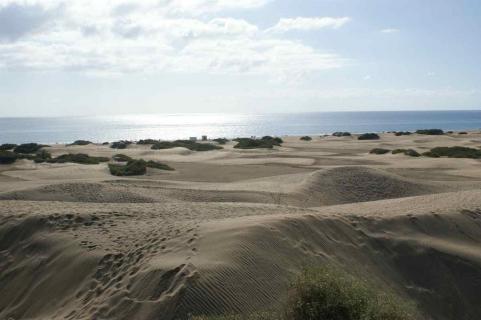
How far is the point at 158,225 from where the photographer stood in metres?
11.4

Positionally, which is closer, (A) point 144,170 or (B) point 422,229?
(B) point 422,229

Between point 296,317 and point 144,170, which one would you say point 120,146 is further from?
point 296,317

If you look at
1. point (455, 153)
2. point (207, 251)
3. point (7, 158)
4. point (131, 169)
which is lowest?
point (455, 153)

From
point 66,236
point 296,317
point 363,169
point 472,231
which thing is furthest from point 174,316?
point 363,169

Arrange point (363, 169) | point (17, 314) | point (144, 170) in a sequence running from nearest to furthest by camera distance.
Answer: point (17, 314) → point (363, 169) → point (144, 170)

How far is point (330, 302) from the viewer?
6484 mm

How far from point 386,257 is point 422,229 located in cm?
200

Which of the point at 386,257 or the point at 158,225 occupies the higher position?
the point at 158,225

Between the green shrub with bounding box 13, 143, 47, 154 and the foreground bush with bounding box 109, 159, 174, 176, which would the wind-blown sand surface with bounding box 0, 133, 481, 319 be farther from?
the green shrub with bounding box 13, 143, 47, 154

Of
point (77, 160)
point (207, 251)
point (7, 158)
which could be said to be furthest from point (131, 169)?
point (207, 251)

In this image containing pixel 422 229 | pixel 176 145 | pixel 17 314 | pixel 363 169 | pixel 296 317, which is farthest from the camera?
pixel 176 145

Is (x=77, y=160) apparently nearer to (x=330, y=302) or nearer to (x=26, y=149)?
(x=26, y=149)

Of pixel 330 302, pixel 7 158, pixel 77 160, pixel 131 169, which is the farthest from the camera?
pixel 77 160

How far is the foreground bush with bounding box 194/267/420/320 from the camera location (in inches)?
254
